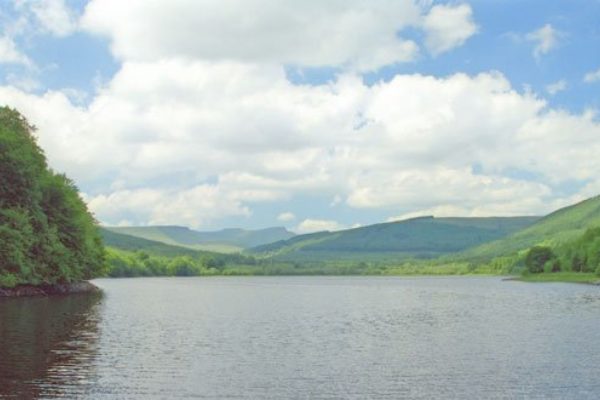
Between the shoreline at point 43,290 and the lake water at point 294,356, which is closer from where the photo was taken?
the lake water at point 294,356

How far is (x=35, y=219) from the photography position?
362 ft

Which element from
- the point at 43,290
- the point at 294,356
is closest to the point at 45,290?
the point at 43,290

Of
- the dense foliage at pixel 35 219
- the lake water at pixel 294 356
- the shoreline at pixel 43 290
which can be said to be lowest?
the lake water at pixel 294 356

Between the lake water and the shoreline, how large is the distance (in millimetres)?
26611

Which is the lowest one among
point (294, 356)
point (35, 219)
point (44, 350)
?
point (294, 356)

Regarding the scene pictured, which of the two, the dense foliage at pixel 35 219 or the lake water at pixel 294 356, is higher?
the dense foliage at pixel 35 219

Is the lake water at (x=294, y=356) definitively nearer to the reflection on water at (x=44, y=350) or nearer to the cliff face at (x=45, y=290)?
the reflection on water at (x=44, y=350)

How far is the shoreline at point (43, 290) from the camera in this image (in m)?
108

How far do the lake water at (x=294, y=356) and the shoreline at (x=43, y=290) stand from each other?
26.6m

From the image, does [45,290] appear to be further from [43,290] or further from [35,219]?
[35,219]

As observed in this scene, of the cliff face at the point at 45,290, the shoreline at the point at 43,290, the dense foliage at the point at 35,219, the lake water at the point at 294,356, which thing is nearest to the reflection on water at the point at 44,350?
the lake water at the point at 294,356

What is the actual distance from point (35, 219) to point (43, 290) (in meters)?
17.3

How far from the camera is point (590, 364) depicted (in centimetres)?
4597

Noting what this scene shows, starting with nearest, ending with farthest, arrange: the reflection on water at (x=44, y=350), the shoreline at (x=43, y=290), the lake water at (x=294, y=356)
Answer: the reflection on water at (x=44, y=350) < the lake water at (x=294, y=356) < the shoreline at (x=43, y=290)
